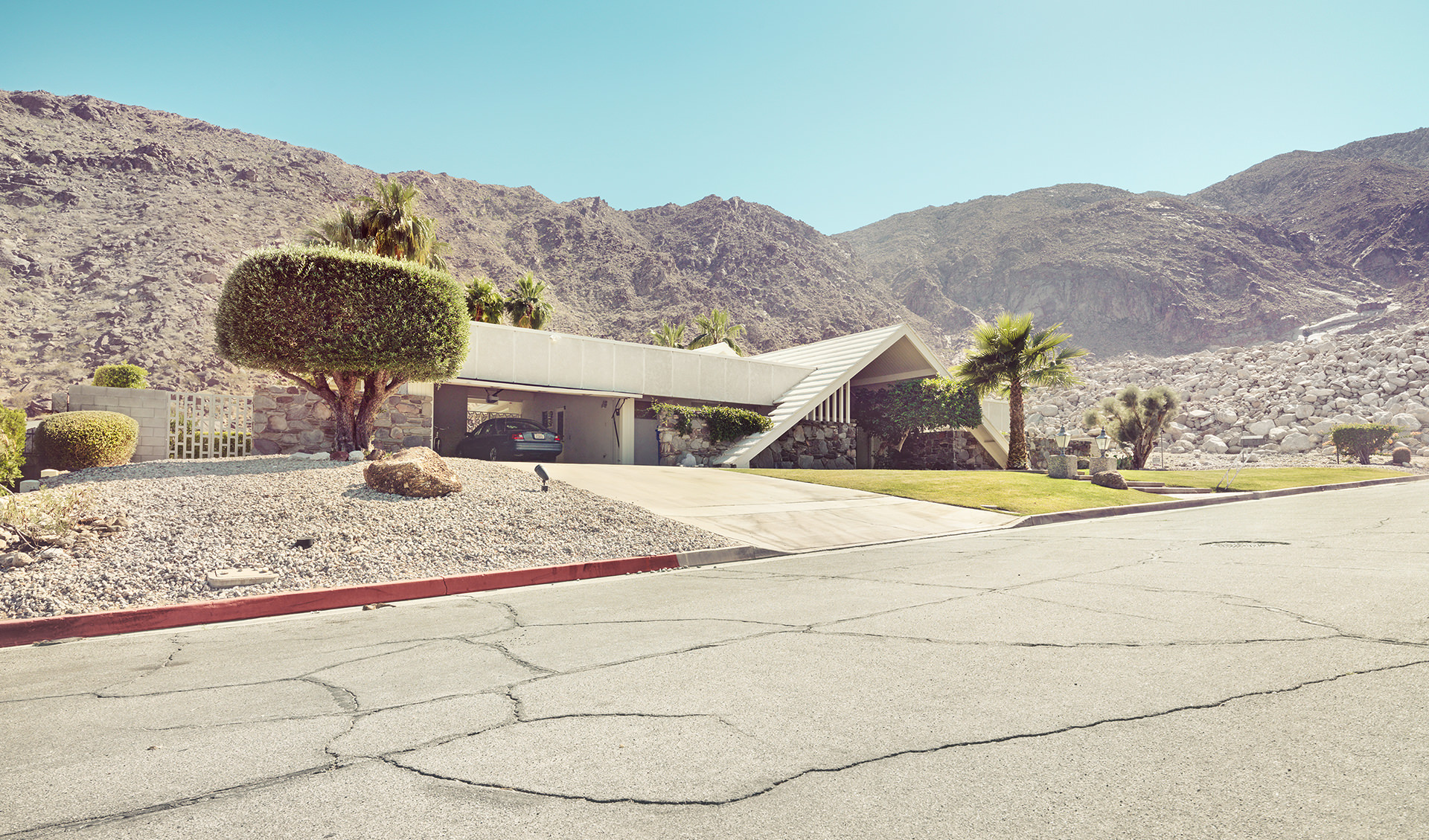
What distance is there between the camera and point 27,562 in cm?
695

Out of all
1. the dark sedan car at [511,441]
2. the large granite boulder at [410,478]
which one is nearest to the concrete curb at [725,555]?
the large granite boulder at [410,478]

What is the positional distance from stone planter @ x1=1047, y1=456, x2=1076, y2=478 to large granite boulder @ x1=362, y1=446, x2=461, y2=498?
735 inches

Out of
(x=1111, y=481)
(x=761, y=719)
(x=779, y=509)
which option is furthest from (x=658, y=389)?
(x=761, y=719)

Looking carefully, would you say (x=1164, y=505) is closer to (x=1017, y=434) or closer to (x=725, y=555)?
(x=1017, y=434)

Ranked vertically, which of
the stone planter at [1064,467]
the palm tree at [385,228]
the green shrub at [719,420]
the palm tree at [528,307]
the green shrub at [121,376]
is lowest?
the stone planter at [1064,467]

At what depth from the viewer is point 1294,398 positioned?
49625 millimetres

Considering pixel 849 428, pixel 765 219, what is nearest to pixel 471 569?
pixel 849 428

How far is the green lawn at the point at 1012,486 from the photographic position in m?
16.4

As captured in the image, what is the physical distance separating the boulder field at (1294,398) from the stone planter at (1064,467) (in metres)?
12.0

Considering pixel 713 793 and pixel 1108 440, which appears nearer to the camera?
pixel 713 793

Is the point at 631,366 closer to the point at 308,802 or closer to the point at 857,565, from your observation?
the point at 857,565

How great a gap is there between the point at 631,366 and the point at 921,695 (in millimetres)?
19907

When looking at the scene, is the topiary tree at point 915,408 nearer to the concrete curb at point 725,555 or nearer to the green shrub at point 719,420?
the green shrub at point 719,420

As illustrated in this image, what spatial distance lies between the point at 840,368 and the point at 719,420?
581 centimetres
